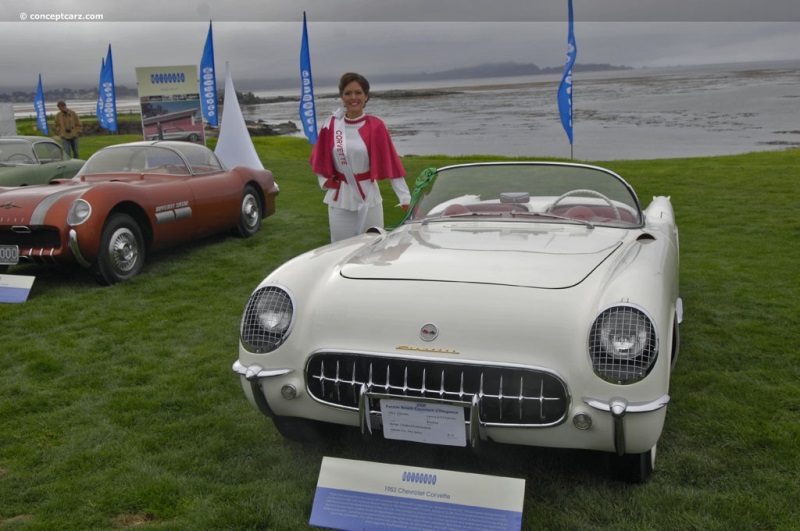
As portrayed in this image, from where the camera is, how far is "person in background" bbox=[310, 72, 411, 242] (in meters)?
5.02

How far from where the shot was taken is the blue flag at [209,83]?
1936cm

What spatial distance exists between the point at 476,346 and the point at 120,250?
4952 mm

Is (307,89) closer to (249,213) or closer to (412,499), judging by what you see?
(249,213)

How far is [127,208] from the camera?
6730 millimetres

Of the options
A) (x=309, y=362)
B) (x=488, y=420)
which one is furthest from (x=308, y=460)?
(x=488, y=420)

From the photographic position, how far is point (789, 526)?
254 centimetres

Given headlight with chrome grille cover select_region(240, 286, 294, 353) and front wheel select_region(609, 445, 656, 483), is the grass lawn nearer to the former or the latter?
front wheel select_region(609, 445, 656, 483)

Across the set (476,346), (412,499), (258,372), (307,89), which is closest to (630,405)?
(476,346)

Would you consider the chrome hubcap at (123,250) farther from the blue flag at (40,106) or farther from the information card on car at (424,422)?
the blue flag at (40,106)

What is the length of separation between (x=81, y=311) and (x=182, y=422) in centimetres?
271

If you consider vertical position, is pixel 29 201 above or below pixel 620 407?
above

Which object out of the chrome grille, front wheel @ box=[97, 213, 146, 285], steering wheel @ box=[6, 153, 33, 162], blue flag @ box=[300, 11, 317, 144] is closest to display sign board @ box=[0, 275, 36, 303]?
front wheel @ box=[97, 213, 146, 285]

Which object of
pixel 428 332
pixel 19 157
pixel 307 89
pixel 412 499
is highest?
pixel 307 89

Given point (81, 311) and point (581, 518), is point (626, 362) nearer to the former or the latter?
point (581, 518)
